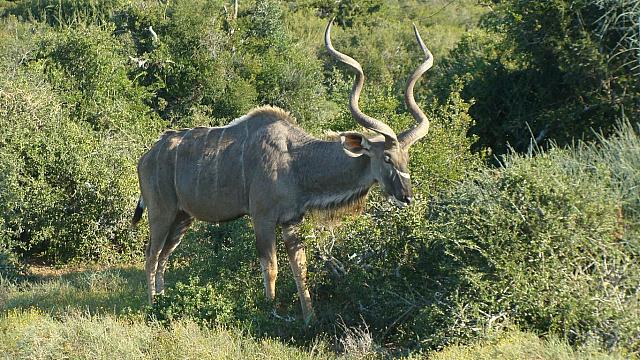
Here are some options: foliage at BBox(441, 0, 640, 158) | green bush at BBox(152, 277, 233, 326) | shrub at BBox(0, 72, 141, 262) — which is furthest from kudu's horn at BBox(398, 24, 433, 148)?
shrub at BBox(0, 72, 141, 262)

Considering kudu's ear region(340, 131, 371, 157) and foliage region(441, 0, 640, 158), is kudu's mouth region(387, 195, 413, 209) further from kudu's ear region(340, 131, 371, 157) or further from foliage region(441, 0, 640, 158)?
foliage region(441, 0, 640, 158)

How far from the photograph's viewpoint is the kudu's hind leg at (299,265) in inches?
263

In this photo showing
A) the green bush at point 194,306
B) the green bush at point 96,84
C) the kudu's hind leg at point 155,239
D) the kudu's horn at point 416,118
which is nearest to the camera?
the green bush at point 194,306

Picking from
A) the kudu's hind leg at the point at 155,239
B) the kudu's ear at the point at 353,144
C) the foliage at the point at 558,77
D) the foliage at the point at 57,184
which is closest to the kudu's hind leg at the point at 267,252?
the kudu's ear at the point at 353,144

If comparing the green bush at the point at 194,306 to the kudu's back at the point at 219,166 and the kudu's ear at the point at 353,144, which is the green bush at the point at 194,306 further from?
the kudu's ear at the point at 353,144

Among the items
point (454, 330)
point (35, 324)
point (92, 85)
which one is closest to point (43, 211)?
point (35, 324)

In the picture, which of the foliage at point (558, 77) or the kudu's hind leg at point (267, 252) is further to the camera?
the foliage at point (558, 77)

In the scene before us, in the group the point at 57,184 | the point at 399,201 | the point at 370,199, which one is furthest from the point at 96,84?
the point at 399,201

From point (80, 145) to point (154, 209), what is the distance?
3.20 m

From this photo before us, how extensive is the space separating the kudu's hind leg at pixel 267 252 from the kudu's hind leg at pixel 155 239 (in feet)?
4.39

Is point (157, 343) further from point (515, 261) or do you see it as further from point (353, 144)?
point (515, 261)

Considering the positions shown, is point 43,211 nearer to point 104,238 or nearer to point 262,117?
point 104,238

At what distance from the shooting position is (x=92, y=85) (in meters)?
13.9

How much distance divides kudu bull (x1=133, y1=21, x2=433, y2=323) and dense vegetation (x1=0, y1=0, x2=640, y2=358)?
263 mm
